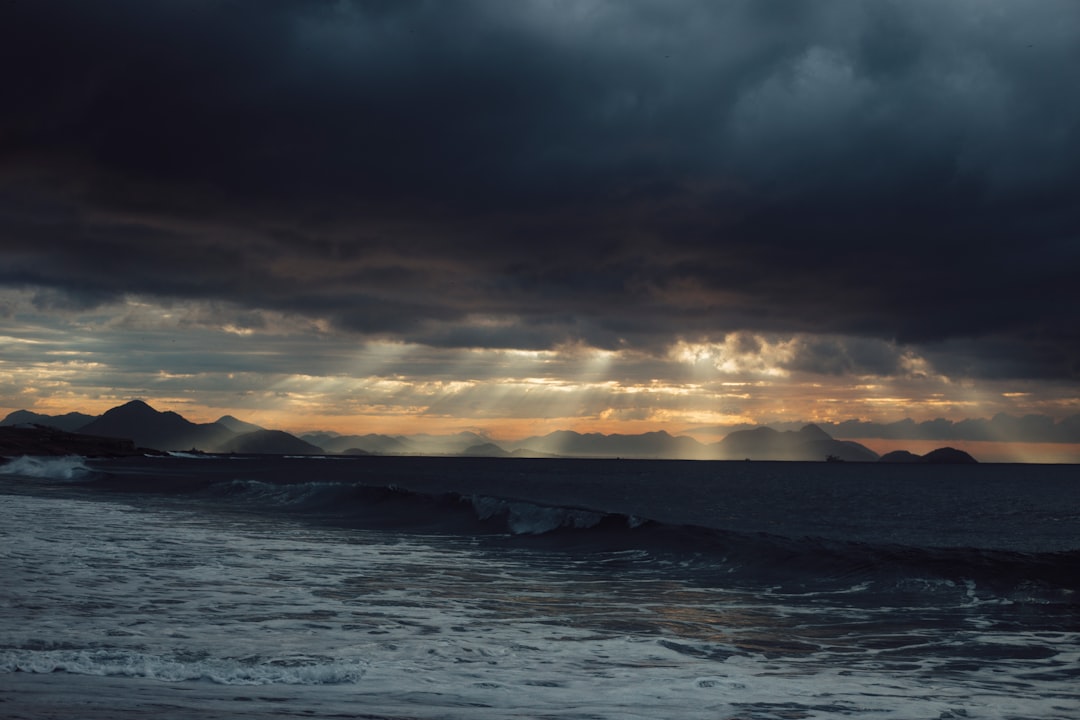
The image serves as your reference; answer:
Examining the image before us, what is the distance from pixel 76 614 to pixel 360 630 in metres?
5.21

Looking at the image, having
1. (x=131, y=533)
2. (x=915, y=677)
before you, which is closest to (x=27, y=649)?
(x=915, y=677)

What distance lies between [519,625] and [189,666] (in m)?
6.44

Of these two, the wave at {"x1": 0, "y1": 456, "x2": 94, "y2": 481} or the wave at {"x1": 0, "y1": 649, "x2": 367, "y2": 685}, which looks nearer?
the wave at {"x1": 0, "y1": 649, "x2": 367, "y2": 685}

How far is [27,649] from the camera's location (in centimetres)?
1242

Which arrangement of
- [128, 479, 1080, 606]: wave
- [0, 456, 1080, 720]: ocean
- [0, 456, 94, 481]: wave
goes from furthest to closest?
1. [0, 456, 94, 481]: wave
2. [128, 479, 1080, 606]: wave
3. [0, 456, 1080, 720]: ocean

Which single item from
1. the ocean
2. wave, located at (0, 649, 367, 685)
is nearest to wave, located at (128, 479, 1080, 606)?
the ocean

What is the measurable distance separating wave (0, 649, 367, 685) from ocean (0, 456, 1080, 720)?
1.9 inches

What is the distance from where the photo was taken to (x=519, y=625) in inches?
646

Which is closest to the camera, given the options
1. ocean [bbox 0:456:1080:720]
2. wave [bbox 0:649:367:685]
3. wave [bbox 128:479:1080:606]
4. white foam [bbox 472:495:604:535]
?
ocean [bbox 0:456:1080:720]

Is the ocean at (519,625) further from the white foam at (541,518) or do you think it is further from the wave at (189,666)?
the white foam at (541,518)

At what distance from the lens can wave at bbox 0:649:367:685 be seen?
1124cm

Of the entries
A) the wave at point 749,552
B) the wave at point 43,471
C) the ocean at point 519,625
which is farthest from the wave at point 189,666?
the wave at point 43,471

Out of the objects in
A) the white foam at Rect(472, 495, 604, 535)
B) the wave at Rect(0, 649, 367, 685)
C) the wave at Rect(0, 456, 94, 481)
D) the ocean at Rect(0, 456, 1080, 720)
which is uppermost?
the wave at Rect(0, 649, 367, 685)

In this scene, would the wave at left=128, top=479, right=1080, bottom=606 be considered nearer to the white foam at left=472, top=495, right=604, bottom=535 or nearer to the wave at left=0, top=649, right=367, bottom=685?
the white foam at left=472, top=495, right=604, bottom=535
